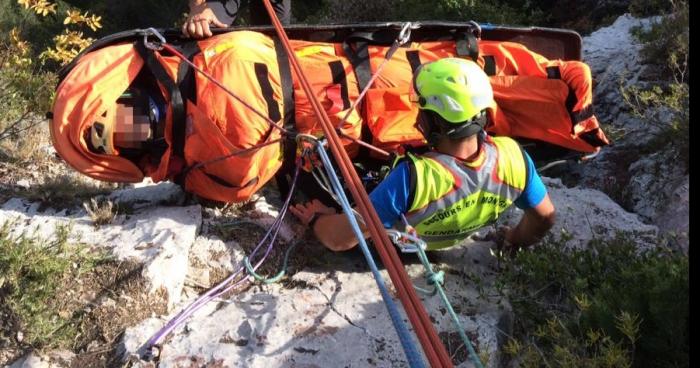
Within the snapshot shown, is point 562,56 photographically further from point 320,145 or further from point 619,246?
point 320,145

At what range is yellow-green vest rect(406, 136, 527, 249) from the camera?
9.37 feet

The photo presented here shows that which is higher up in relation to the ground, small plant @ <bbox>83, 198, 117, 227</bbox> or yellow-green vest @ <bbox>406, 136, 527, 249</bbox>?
yellow-green vest @ <bbox>406, 136, 527, 249</bbox>

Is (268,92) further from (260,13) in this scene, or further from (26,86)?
(26,86)

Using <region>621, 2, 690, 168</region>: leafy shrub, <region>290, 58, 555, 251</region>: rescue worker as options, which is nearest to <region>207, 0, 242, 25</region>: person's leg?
<region>290, 58, 555, 251</region>: rescue worker

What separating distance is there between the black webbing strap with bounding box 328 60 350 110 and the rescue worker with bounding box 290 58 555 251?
757 mm

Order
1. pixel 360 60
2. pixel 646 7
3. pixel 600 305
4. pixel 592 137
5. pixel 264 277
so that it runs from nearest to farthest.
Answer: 1. pixel 600 305
2. pixel 264 277
3. pixel 360 60
4. pixel 592 137
5. pixel 646 7

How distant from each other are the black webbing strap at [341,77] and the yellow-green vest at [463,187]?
915 mm

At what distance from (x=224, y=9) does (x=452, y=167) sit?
193 centimetres

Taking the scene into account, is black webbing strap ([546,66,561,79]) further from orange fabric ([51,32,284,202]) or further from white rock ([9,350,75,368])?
white rock ([9,350,75,368])

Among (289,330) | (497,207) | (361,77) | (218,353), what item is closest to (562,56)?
(361,77)

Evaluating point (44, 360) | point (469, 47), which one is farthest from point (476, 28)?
point (44, 360)

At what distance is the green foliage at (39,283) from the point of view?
281cm

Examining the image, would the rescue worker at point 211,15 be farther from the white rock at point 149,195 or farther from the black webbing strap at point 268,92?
the white rock at point 149,195

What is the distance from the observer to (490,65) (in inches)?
158
